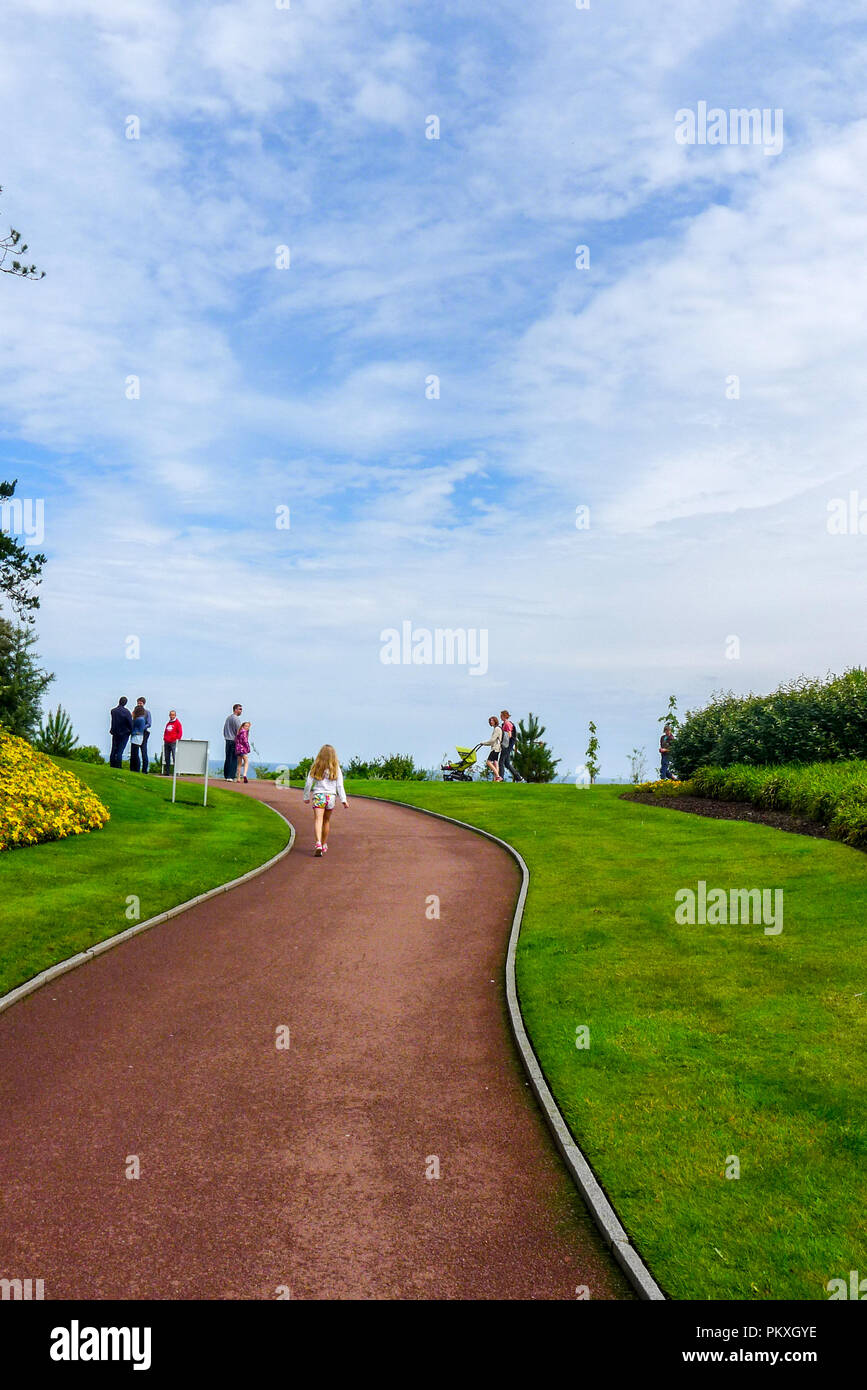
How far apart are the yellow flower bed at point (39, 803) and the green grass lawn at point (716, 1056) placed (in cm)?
1006

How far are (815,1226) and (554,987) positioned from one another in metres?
5.01

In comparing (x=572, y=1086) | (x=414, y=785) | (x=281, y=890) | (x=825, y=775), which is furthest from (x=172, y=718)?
(x=572, y=1086)

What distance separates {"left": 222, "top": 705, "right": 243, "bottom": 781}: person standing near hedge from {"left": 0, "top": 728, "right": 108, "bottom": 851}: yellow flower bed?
997 cm

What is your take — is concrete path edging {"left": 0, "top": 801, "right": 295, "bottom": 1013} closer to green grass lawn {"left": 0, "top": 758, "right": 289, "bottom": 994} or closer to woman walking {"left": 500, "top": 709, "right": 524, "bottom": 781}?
green grass lawn {"left": 0, "top": 758, "right": 289, "bottom": 994}

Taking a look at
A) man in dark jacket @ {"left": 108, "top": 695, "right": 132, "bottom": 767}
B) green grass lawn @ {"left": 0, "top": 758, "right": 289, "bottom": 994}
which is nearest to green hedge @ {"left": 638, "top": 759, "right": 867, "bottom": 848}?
green grass lawn @ {"left": 0, "top": 758, "right": 289, "bottom": 994}

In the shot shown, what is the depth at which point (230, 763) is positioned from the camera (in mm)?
35594

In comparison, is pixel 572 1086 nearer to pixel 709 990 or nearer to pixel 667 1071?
pixel 667 1071

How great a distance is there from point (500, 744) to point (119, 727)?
13396 millimetres

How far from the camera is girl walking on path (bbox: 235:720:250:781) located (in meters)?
34.5

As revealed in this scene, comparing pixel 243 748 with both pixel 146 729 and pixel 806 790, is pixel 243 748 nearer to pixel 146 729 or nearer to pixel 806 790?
pixel 146 729

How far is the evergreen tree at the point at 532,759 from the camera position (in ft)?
130
